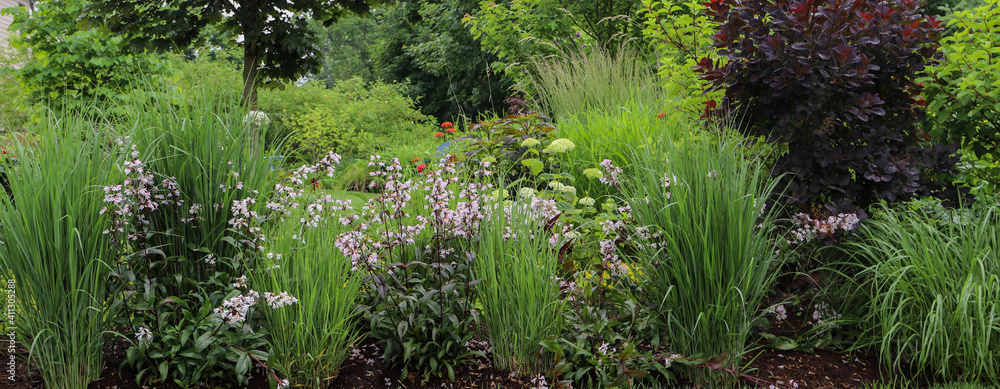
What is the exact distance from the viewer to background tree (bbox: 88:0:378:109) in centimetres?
456

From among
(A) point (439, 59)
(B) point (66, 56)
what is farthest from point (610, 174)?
(A) point (439, 59)

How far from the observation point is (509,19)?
1078 centimetres

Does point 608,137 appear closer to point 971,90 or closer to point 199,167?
point 971,90

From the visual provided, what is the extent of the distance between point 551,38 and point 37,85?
24.4ft

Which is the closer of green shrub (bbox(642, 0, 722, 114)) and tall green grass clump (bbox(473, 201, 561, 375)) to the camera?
tall green grass clump (bbox(473, 201, 561, 375))

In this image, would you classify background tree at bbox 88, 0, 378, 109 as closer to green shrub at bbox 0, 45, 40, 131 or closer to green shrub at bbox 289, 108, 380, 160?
green shrub at bbox 0, 45, 40, 131

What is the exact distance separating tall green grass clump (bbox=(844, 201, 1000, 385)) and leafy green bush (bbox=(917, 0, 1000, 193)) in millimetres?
660

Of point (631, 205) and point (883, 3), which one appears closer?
point (631, 205)

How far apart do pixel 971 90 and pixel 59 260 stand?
4170 millimetres

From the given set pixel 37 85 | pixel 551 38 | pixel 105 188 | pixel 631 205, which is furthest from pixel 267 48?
pixel 551 38

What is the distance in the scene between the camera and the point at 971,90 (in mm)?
3164

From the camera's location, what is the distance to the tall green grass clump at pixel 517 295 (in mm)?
2521

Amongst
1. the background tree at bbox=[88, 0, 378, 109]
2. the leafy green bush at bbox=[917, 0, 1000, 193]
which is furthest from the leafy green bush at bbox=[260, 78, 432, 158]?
the leafy green bush at bbox=[917, 0, 1000, 193]

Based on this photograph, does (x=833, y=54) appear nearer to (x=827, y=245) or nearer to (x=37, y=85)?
(x=827, y=245)
